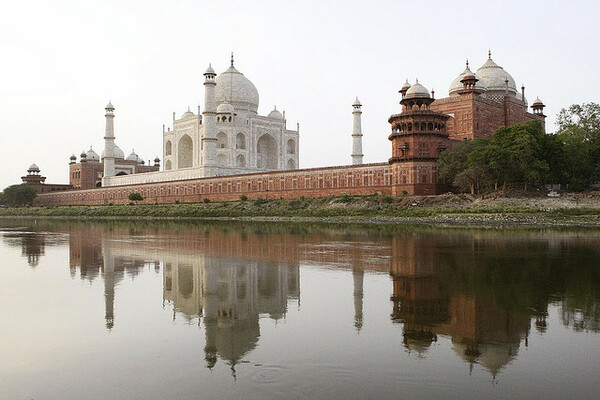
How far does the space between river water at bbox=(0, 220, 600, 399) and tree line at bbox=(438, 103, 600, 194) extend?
21.5m

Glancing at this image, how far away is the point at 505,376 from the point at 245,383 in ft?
8.13

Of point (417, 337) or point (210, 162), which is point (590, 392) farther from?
point (210, 162)

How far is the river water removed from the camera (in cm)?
508

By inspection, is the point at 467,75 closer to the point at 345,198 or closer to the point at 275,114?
the point at 345,198

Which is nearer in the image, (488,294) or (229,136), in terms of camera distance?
(488,294)

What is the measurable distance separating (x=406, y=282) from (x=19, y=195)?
83176mm

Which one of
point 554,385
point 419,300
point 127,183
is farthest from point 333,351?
point 127,183

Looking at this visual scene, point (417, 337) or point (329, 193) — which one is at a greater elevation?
point (329, 193)

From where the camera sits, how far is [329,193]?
1833 inches

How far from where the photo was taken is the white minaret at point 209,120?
5803 centimetres

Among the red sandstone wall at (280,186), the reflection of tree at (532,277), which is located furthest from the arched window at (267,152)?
the reflection of tree at (532,277)

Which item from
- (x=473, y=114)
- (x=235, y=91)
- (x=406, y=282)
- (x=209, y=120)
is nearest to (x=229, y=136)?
(x=209, y=120)

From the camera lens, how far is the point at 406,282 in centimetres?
1055

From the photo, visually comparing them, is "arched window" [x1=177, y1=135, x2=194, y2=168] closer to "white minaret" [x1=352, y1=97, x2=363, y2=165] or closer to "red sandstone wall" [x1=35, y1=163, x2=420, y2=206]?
"red sandstone wall" [x1=35, y1=163, x2=420, y2=206]
